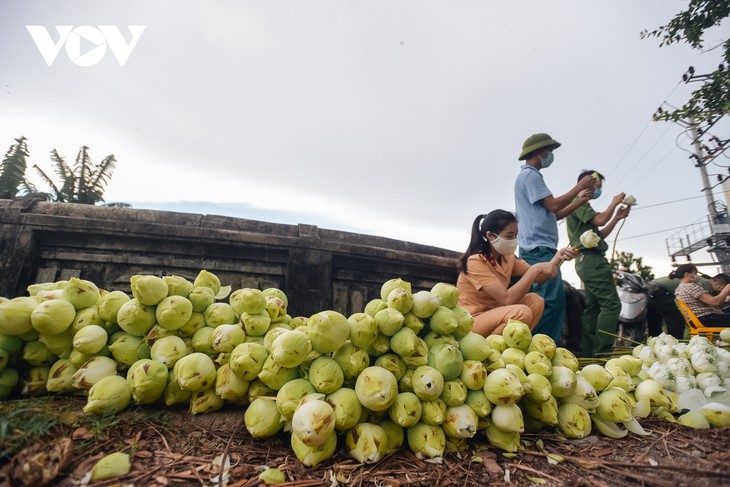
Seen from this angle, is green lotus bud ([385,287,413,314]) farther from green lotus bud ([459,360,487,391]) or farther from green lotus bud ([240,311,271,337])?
green lotus bud ([240,311,271,337])

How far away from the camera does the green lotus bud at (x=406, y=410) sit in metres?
1.41

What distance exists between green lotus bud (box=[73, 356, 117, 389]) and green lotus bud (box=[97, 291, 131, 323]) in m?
0.22

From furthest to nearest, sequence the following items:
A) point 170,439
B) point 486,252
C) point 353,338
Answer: point 486,252
point 353,338
point 170,439

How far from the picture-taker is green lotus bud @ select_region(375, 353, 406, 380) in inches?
60.4

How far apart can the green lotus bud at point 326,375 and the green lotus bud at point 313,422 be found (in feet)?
0.37

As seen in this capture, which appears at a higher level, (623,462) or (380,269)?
(380,269)

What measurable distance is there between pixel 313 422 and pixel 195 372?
2.38 feet

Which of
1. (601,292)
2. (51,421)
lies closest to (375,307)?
(51,421)

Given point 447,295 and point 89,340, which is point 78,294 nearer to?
point 89,340

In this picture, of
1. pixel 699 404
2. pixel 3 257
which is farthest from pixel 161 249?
pixel 699 404

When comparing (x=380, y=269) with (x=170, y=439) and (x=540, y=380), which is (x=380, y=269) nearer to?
(x=540, y=380)

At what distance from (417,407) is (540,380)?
26.0 inches

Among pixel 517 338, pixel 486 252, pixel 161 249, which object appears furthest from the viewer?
pixel 161 249

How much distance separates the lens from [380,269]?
176 inches
